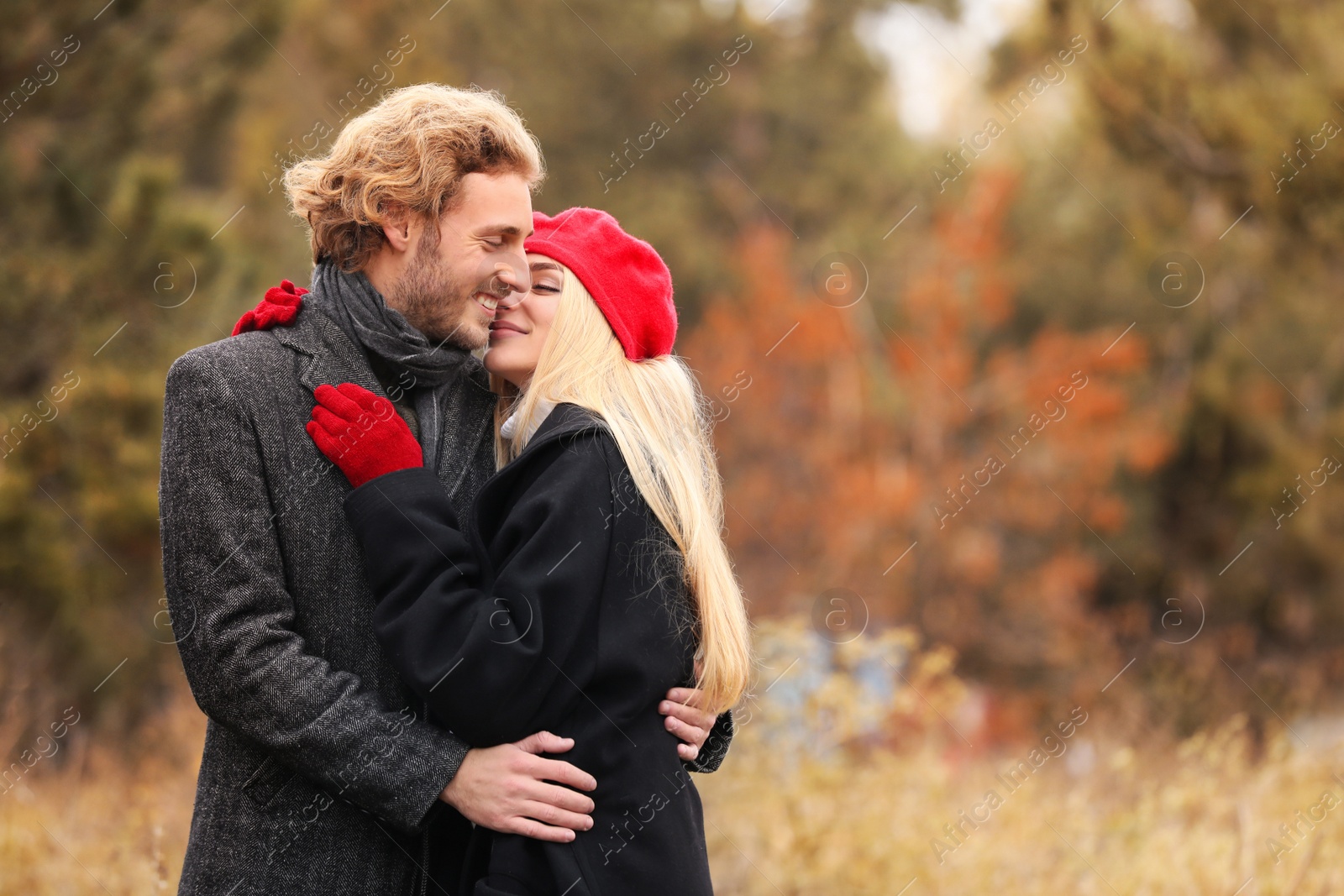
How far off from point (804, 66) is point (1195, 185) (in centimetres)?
693

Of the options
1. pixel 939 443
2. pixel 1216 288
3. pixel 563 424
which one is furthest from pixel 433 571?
pixel 1216 288

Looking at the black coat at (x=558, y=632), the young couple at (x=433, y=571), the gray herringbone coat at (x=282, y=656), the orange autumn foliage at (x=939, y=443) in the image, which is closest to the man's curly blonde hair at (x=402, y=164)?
the young couple at (x=433, y=571)

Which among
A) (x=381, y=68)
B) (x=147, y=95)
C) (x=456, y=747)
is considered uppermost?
(x=147, y=95)

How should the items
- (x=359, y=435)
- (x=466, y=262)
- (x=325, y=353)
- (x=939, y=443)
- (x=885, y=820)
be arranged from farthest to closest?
(x=939, y=443) → (x=885, y=820) → (x=466, y=262) → (x=325, y=353) → (x=359, y=435)

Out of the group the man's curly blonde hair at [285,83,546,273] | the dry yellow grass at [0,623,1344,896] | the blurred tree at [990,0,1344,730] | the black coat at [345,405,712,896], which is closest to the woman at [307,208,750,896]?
the black coat at [345,405,712,896]

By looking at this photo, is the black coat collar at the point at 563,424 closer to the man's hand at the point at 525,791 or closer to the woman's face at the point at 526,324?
the woman's face at the point at 526,324

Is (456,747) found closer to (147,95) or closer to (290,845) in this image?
(290,845)

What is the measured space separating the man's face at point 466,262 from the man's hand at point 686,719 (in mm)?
786

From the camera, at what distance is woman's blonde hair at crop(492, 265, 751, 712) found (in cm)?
205

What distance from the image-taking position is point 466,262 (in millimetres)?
2162

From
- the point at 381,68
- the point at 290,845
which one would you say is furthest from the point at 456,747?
the point at 381,68

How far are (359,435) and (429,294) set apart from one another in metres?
0.35

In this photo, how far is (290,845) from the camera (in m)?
1.91

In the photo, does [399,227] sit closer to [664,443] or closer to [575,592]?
[664,443]
